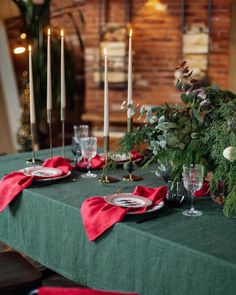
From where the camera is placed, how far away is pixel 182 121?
72.5 inches

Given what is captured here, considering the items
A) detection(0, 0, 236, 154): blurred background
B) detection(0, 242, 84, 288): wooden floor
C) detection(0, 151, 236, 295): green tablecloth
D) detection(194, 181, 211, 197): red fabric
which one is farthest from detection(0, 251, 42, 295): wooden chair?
detection(0, 0, 236, 154): blurred background

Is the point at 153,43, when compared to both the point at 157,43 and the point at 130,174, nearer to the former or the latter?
the point at 157,43

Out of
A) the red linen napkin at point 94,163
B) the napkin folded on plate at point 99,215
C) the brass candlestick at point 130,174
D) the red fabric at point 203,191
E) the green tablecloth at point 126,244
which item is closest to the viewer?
the green tablecloth at point 126,244

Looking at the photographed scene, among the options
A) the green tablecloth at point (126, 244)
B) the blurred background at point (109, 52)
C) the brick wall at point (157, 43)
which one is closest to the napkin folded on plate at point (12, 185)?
the green tablecloth at point (126, 244)

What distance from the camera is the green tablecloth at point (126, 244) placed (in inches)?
54.8

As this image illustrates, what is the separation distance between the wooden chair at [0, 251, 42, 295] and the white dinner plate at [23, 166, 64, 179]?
1.29 ft

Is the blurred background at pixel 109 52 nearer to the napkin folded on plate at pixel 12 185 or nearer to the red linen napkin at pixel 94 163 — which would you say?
the red linen napkin at pixel 94 163

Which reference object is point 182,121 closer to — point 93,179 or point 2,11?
point 93,179

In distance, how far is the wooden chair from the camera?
1.65 metres

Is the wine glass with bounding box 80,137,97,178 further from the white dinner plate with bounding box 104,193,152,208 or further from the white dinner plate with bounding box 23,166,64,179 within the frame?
the white dinner plate with bounding box 104,193,152,208

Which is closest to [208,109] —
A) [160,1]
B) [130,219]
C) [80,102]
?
[130,219]

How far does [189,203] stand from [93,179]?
508 millimetres

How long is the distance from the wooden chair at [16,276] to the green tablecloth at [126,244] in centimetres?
12

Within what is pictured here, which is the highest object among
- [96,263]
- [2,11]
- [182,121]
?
[2,11]
